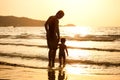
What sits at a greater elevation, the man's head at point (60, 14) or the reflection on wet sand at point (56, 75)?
the man's head at point (60, 14)

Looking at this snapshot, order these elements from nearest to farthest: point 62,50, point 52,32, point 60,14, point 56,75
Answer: point 56,75 → point 60,14 → point 52,32 → point 62,50

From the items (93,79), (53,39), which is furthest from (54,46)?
(93,79)

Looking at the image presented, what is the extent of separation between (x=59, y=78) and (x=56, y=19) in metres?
2.11

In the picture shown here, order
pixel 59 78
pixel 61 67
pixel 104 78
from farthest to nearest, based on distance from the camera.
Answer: pixel 61 67 → pixel 104 78 → pixel 59 78

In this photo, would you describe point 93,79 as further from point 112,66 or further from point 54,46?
point 112,66

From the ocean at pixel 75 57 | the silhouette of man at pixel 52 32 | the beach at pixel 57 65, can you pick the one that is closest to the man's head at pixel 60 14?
the silhouette of man at pixel 52 32

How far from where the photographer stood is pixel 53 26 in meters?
11.2

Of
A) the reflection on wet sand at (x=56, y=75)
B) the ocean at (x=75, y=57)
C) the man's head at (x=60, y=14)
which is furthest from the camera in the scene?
the ocean at (x=75, y=57)

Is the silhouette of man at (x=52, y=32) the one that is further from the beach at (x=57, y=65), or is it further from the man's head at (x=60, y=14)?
the beach at (x=57, y=65)

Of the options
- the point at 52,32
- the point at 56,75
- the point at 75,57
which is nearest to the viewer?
the point at 56,75

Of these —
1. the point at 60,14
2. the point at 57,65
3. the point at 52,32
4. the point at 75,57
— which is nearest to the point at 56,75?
the point at 52,32

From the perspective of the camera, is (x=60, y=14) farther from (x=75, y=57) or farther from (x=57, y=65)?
(x=75, y=57)

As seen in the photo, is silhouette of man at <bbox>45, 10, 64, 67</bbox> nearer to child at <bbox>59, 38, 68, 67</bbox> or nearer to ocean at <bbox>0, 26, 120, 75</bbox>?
child at <bbox>59, 38, 68, 67</bbox>

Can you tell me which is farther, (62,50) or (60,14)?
(62,50)
